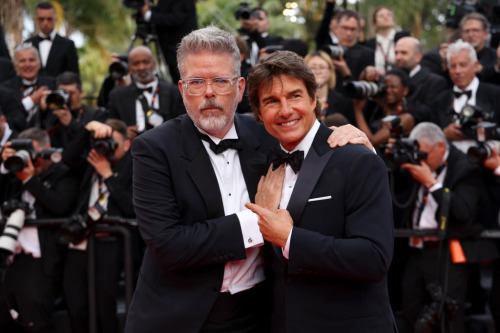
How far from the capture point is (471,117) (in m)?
4.62

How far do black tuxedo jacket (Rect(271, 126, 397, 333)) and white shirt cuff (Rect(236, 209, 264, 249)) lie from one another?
0.35ft

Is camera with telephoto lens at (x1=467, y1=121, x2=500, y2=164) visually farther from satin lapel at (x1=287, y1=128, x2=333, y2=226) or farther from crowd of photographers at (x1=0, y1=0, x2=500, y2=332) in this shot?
satin lapel at (x1=287, y1=128, x2=333, y2=226)

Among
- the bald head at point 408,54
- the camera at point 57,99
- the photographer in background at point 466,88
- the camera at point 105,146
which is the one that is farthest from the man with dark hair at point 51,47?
the photographer in background at point 466,88

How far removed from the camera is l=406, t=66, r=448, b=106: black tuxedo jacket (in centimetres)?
597

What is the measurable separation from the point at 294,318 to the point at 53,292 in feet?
9.98

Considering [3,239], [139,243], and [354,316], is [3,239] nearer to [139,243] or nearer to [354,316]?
[139,243]

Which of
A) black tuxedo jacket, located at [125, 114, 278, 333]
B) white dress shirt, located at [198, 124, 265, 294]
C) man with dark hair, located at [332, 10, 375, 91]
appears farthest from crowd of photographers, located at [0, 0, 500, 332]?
black tuxedo jacket, located at [125, 114, 278, 333]

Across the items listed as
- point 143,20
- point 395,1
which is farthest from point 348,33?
point 395,1

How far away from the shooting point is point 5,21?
1109cm

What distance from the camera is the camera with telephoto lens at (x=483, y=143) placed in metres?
4.35

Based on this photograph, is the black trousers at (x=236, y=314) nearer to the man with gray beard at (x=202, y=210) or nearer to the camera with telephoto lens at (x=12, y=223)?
the man with gray beard at (x=202, y=210)

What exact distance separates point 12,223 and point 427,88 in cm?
380

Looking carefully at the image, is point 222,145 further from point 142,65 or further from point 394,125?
point 142,65

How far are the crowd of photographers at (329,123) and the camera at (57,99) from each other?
15 mm
